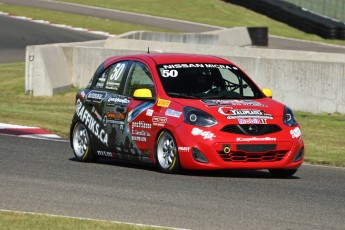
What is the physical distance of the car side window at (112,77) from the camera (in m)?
14.3

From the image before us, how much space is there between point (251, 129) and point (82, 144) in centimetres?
287

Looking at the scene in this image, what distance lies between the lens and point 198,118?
42.2 feet

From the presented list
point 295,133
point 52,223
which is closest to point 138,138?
point 295,133

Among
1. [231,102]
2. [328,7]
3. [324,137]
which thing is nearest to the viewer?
[231,102]

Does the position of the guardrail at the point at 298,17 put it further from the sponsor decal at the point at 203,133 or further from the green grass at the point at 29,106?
the sponsor decal at the point at 203,133

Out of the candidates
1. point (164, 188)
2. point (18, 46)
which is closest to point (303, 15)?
point (18, 46)

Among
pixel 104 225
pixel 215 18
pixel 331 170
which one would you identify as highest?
pixel 104 225

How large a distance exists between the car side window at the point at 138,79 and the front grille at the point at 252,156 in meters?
1.62

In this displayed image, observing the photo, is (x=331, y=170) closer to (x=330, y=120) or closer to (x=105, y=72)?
(x=105, y=72)

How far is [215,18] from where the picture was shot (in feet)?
174

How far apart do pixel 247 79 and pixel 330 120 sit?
7.56 metres

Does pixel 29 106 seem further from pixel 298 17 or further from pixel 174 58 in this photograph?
pixel 298 17

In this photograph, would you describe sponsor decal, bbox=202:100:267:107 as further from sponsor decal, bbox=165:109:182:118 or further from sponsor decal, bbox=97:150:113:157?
sponsor decal, bbox=97:150:113:157

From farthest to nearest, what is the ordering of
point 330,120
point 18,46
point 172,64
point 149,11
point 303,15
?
point 149,11 → point 303,15 → point 18,46 → point 330,120 → point 172,64
